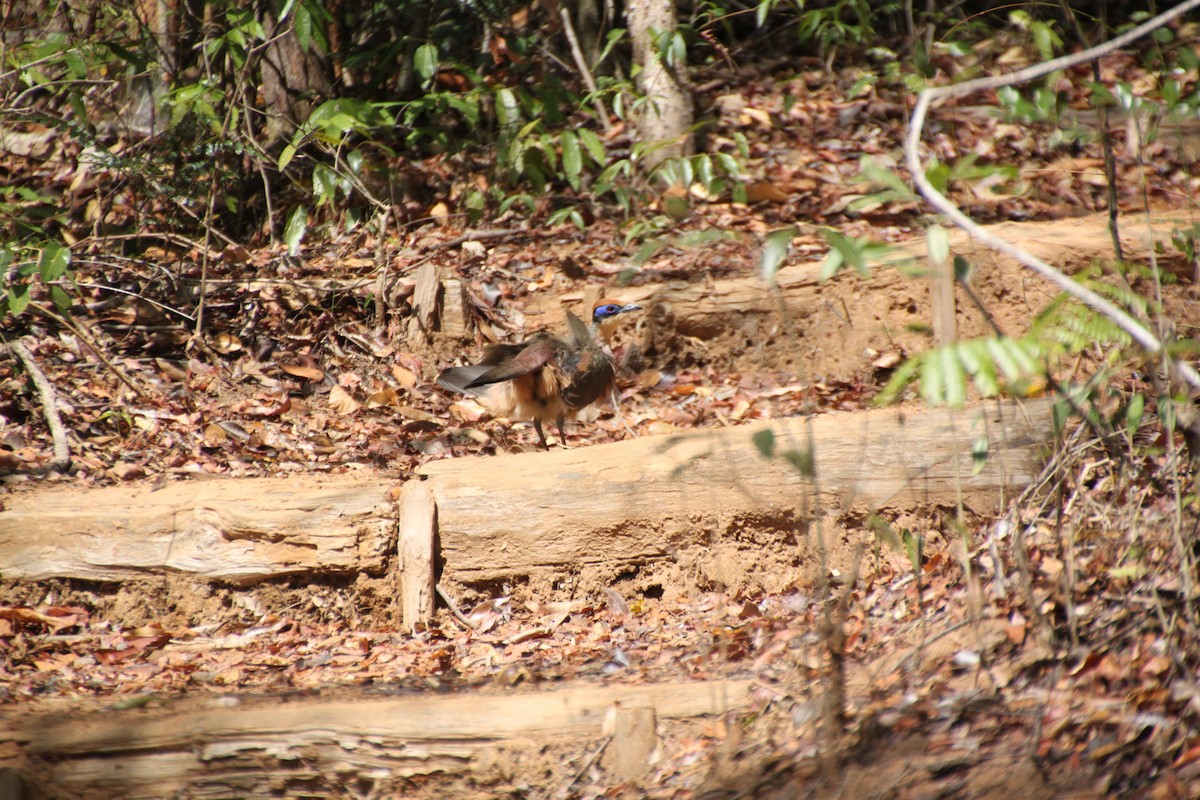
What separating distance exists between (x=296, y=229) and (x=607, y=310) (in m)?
2.75

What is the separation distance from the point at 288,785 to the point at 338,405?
2.84 m

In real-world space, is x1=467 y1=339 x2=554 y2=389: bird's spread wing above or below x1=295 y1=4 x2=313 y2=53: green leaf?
below

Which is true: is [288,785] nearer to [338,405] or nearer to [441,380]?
[441,380]

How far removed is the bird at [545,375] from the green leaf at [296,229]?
2.30m

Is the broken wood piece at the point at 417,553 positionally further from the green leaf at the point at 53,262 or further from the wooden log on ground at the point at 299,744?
the green leaf at the point at 53,262

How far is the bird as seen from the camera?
210 inches

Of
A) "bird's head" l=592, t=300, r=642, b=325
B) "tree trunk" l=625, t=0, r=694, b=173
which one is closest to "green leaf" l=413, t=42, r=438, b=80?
"tree trunk" l=625, t=0, r=694, b=173

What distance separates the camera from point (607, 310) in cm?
595

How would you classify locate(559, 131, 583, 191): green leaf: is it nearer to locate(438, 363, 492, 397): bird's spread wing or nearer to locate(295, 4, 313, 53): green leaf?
locate(295, 4, 313, 53): green leaf

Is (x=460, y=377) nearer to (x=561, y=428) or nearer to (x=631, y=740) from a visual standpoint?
(x=561, y=428)

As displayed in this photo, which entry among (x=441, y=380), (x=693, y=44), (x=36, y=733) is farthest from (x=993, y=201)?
(x=36, y=733)

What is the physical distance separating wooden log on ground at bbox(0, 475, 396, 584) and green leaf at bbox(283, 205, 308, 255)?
3079mm

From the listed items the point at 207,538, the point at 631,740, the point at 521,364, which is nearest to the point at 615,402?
the point at 521,364

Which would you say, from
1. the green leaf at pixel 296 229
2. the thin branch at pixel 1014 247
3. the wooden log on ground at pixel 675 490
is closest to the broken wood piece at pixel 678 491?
the wooden log on ground at pixel 675 490
